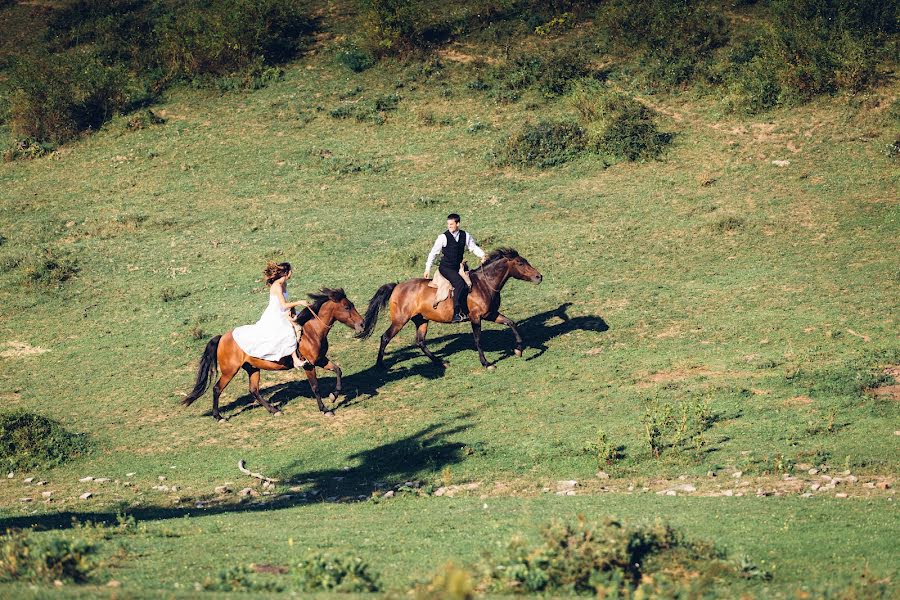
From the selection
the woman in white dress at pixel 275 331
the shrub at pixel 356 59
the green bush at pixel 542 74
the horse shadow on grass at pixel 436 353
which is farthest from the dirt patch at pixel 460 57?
the woman in white dress at pixel 275 331

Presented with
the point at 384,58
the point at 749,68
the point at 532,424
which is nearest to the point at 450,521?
the point at 532,424

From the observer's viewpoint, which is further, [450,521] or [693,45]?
[693,45]

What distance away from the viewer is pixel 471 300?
19.6 metres

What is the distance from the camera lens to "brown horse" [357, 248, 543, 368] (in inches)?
770

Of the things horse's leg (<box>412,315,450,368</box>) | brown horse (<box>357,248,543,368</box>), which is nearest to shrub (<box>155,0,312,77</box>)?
brown horse (<box>357,248,543,368</box>)

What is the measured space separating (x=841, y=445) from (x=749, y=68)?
21.3 m

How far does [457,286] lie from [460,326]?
11.0 feet

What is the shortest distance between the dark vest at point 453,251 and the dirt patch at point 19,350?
10228 mm

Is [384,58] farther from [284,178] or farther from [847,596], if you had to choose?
[847,596]

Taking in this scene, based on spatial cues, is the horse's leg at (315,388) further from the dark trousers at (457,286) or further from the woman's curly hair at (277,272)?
the dark trousers at (457,286)

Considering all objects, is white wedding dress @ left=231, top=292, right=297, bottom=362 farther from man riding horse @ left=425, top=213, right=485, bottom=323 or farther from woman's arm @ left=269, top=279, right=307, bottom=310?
man riding horse @ left=425, top=213, right=485, bottom=323

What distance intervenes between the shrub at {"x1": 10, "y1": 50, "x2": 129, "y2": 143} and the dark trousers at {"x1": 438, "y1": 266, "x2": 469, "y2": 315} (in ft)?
71.3

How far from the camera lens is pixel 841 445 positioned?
14.3 meters

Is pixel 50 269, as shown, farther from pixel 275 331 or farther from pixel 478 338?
pixel 478 338
